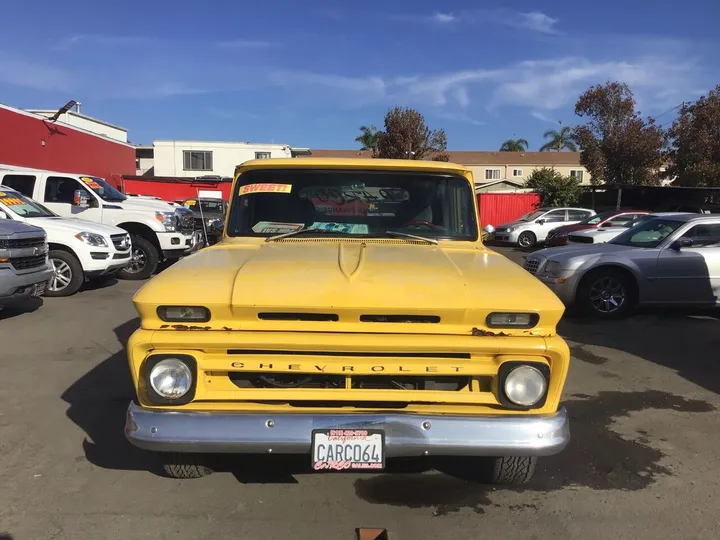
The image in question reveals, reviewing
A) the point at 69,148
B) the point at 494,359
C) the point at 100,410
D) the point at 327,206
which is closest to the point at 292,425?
the point at 494,359

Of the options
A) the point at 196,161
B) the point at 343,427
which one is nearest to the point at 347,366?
the point at 343,427

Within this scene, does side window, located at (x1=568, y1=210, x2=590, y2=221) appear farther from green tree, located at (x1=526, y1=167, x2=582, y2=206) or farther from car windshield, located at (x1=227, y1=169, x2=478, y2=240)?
car windshield, located at (x1=227, y1=169, x2=478, y2=240)

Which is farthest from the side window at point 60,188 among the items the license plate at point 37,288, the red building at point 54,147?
the red building at point 54,147

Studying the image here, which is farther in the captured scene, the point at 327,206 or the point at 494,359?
the point at 327,206

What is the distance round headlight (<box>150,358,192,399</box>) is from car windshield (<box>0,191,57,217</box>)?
796cm

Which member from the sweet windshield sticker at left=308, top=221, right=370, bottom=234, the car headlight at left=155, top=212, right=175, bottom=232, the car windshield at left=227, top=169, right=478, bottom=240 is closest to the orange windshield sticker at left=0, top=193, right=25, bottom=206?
the car headlight at left=155, top=212, right=175, bottom=232

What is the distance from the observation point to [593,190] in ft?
95.3

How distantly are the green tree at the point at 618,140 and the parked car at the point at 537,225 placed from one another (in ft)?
20.6

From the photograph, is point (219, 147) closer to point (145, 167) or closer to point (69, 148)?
point (145, 167)

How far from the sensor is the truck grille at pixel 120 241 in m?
10.3

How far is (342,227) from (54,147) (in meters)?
20.9

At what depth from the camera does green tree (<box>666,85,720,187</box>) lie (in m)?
23.5

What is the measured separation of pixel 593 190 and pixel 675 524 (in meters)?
28.1

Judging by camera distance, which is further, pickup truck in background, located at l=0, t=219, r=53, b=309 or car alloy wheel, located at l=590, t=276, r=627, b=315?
car alloy wheel, located at l=590, t=276, r=627, b=315
